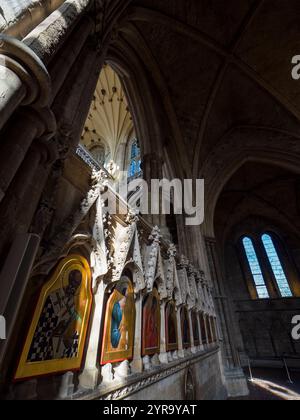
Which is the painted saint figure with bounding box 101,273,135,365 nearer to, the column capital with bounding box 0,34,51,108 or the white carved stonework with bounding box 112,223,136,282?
the white carved stonework with bounding box 112,223,136,282

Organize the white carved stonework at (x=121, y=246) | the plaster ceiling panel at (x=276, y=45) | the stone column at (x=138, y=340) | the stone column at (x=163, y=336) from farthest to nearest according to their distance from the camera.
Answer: the plaster ceiling panel at (x=276, y=45), the stone column at (x=163, y=336), the stone column at (x=138, y=340), the white carved stonework at (x=121, y=246)

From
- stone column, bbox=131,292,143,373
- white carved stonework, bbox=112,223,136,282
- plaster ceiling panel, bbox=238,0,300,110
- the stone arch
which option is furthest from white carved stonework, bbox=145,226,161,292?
plaster ceiling panel, bbox=238,0,300,110

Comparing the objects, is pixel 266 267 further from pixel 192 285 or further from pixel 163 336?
pixel 163 336

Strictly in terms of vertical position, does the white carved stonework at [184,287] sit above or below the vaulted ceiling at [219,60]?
below

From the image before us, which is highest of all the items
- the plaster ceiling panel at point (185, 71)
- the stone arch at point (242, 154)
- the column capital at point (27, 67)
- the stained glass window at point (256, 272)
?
the plaster ceiling panel at point (185, 71)

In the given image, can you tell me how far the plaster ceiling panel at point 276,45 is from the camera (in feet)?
26.8

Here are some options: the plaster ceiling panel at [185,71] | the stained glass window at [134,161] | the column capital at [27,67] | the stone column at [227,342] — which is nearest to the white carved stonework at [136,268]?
the column capital at [27,67]

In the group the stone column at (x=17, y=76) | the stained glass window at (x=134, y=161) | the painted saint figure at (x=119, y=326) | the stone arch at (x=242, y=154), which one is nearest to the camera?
the stone column at (x=17, y=76)

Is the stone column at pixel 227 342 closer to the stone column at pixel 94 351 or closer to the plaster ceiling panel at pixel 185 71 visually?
the plaster ceiling panel at pixel 185 71

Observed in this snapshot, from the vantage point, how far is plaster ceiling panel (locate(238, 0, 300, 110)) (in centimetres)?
816

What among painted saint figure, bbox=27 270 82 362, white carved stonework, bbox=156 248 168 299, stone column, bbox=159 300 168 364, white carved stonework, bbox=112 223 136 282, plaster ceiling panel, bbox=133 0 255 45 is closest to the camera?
painted saint figure, bbox=27 270 82 362

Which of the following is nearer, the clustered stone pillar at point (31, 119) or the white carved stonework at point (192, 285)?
the clustered stone pillar at point (31, 119)
